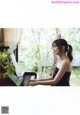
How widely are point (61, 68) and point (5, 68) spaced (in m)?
0.34

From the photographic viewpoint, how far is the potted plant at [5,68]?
1.19m

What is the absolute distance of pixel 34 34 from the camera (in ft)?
3.89

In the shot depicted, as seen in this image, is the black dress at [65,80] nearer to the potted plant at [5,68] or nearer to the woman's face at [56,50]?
the woman's face at [56,50]

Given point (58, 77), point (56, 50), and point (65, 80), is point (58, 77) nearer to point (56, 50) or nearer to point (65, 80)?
point (65, 80)

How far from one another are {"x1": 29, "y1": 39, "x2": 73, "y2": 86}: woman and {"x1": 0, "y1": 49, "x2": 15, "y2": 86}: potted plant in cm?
14

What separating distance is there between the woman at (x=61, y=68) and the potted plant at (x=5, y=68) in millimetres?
138

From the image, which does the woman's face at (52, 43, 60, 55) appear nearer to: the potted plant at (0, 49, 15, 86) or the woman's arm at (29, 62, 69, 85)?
the woman's arm at (29, 62, 69, 85)

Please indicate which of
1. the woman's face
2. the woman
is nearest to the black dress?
the woman

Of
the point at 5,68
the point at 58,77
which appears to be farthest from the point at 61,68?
the point at 5,68

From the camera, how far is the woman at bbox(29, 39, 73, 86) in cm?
119

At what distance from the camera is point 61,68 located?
46.9 inches
